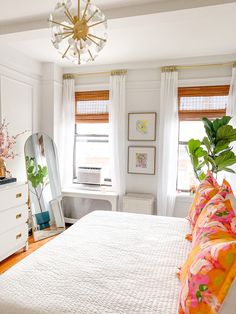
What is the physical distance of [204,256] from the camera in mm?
1023

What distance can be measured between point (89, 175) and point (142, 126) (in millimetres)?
1199

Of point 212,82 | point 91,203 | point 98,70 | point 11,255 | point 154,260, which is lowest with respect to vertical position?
point 11,255

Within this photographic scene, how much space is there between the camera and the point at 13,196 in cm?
296

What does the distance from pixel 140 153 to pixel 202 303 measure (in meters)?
3.11

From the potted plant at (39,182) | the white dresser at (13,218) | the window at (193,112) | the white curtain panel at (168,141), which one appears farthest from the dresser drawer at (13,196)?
the window at (193,112)

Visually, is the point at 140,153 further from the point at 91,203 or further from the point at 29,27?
the point at 29,27

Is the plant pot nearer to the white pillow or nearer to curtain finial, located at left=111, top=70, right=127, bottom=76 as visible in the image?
curtain finial, located at left=111, top=70, right=127, bottom=76

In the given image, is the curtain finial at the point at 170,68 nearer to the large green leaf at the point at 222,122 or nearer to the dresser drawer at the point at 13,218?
the large green leaf at the point at 222,122

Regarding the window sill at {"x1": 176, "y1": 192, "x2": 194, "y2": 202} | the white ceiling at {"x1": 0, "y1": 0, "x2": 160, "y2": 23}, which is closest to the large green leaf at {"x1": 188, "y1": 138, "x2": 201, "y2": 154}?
the window sill at {"x1": 176, "y1": 192, "x2": 194, "y2": 202}

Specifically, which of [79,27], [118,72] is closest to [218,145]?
[118,72]

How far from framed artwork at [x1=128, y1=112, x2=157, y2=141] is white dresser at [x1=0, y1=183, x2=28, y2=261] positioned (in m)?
1.80

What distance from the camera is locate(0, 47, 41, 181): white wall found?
3340 mm

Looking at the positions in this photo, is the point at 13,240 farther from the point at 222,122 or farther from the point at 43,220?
the point at 222,122

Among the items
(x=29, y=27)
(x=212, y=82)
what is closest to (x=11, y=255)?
(x=29, y=27)
